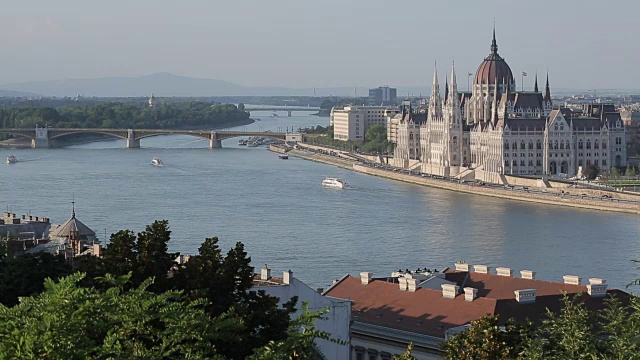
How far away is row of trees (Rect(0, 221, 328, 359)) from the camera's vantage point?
6312 millimetres

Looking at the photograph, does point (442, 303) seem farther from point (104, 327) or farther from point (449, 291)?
point (104, 327)

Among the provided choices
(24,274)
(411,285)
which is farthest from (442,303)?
(24,274)

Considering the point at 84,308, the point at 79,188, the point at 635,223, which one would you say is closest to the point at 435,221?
the point at 635,223

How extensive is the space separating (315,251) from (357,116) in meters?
48.4

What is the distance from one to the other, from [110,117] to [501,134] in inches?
1537

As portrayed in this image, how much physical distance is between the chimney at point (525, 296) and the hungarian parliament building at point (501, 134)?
95.2ft

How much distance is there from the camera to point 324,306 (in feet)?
37.2

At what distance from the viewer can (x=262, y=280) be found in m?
11.8

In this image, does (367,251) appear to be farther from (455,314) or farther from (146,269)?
(146,269)

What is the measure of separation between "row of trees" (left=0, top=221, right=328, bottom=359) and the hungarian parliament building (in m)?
32.3

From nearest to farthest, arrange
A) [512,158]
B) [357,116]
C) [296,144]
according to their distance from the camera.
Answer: [512,158] → [296,144] → [357,116]

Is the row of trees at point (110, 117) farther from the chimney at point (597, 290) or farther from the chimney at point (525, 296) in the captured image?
the chimney at point (525, 296)

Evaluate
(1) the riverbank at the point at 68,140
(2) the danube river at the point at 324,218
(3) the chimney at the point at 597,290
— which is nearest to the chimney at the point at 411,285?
(3) the chimney at the point at 597,290

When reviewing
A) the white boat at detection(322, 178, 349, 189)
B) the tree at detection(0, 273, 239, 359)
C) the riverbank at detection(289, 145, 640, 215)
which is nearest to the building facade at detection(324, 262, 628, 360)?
the tree at detection(0, 273, 239, 359)
